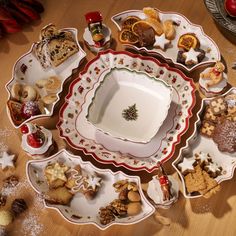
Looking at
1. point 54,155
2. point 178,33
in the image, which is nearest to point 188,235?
point 54,155

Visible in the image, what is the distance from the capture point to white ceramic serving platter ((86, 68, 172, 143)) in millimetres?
1240

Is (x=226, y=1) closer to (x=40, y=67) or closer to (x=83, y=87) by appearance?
(x=83, y=87)

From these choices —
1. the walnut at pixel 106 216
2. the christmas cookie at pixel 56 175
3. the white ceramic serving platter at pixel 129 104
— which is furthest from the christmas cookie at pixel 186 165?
the christmas cookie at pixel 56 175

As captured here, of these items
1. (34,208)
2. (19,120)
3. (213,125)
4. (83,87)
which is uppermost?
(213,125)

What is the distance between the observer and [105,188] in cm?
122

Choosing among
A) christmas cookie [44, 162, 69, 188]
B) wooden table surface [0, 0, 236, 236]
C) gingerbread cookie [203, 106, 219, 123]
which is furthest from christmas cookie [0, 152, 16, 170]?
gingerbread cookie [203, 106, 219, 123]

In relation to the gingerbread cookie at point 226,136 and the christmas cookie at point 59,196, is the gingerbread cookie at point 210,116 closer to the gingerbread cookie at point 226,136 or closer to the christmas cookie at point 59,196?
the gingerbread cookie at point 226,136

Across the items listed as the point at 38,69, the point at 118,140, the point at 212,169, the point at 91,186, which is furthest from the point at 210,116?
the point at 38,69

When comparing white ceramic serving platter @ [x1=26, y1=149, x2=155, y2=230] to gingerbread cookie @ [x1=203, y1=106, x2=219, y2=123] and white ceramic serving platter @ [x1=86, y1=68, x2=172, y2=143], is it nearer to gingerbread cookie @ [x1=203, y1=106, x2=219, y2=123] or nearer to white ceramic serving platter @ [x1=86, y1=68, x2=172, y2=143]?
white ceramic serving platter @ [x1=86, y1=68, x2=172, y2=143]

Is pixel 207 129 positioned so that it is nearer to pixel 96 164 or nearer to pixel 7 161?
pixel 96 164

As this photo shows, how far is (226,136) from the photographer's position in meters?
1.18

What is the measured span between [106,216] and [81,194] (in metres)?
0.11

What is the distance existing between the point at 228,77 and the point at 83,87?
1.54 feet

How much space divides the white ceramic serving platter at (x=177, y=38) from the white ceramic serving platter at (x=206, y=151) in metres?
0.15
